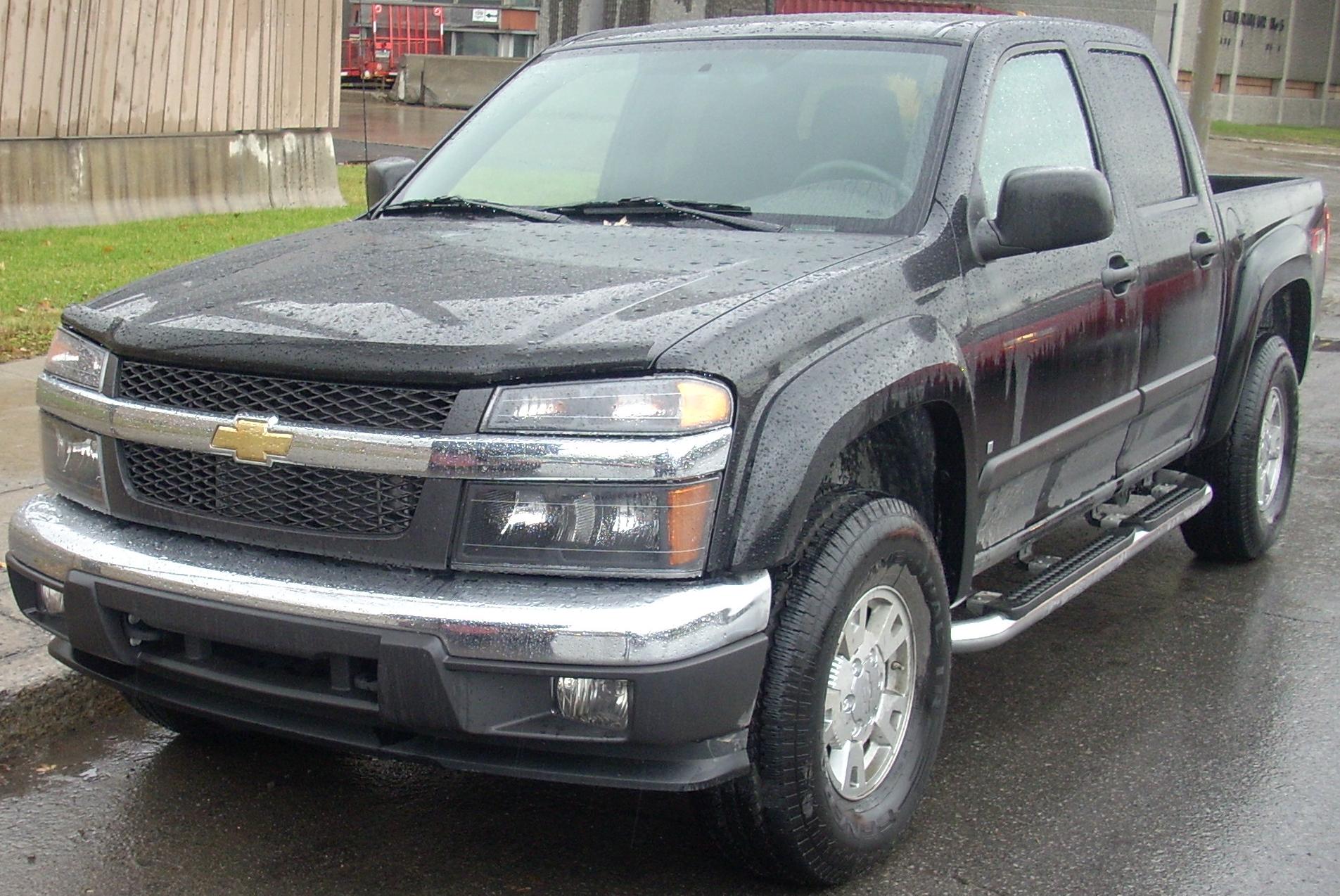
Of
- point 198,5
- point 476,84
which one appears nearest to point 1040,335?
point 198,5

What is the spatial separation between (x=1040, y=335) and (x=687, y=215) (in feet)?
3.18

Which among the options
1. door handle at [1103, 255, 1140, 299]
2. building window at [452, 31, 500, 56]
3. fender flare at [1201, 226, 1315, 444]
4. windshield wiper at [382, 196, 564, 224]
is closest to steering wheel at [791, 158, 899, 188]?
windshield wiper at [382, 196, 564, 224]

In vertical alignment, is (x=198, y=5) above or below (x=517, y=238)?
above

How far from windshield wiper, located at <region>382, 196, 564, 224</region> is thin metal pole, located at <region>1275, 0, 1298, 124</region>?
151 ft

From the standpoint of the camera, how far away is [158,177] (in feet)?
39.9

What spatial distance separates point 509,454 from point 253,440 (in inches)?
22.3

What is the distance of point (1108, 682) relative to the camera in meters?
4.70

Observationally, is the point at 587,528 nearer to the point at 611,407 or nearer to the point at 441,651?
the point at 611,407

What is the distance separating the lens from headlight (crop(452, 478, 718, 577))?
2873 mm

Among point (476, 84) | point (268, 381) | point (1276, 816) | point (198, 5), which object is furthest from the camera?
point (476, 84)

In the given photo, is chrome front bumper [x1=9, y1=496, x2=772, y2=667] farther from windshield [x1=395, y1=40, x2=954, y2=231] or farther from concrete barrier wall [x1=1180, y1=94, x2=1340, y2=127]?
concrete barrier wall [x1=1180, y1=94, x2=1340, y2=127]

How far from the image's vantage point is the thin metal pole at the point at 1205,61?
41.4 feet

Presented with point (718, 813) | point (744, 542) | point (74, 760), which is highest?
point (744, 542)

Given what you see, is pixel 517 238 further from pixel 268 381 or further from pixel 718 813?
pixel 718 813
